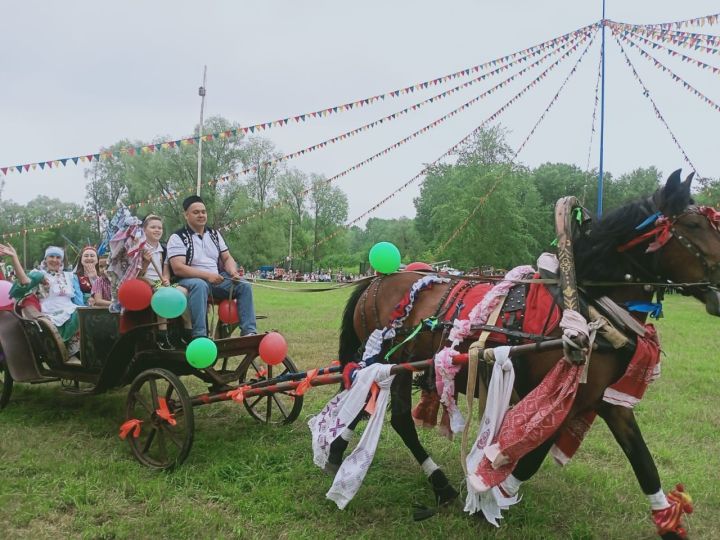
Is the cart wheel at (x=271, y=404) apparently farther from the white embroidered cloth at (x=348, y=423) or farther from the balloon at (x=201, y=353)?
the white embroidered cloth at (x=348, y=423)

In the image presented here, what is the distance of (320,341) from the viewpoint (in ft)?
30.7

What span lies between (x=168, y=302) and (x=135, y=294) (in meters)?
0.33

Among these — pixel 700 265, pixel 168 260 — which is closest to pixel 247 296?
pixel 168 260

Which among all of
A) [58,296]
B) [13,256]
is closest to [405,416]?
[13,256]

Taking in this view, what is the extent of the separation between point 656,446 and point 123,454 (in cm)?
442

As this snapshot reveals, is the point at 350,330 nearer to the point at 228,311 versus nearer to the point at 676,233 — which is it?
the point at 228,311

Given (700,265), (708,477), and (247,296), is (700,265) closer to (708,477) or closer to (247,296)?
(708,477)

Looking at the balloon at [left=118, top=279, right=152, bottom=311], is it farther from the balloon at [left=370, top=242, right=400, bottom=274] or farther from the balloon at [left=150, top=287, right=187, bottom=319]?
the balloon at [left=370, top=242, right=400, bottom=274]

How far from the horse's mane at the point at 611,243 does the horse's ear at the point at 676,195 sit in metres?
0.09

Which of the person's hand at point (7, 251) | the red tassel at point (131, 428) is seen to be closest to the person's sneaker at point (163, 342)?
the red tassel at point (131, 428)

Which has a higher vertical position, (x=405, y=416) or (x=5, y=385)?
(x=405, y=416)

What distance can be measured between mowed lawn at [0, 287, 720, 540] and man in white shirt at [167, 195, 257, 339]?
109 cm

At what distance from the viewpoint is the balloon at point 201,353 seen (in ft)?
12.8

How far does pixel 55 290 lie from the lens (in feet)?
18.3
